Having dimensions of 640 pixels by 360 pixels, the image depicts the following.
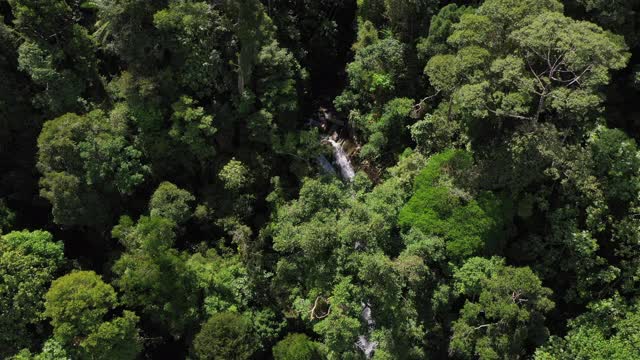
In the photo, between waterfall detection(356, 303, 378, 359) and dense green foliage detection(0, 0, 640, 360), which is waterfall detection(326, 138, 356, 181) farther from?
waterfall detection(356, 303, 378, 359)

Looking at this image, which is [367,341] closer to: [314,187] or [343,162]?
[314,187]

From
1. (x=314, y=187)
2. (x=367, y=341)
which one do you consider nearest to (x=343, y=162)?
(x=314, y=187)

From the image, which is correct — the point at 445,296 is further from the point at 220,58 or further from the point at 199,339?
the point at 220,58

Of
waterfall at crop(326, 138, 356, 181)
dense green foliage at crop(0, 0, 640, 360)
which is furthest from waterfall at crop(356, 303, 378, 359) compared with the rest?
waterfall at crop(326, 138, 356, 181)

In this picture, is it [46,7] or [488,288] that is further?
[46,7]

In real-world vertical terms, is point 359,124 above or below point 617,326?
above

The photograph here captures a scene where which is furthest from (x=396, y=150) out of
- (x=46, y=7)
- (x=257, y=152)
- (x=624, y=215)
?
(x=46, y=7)
